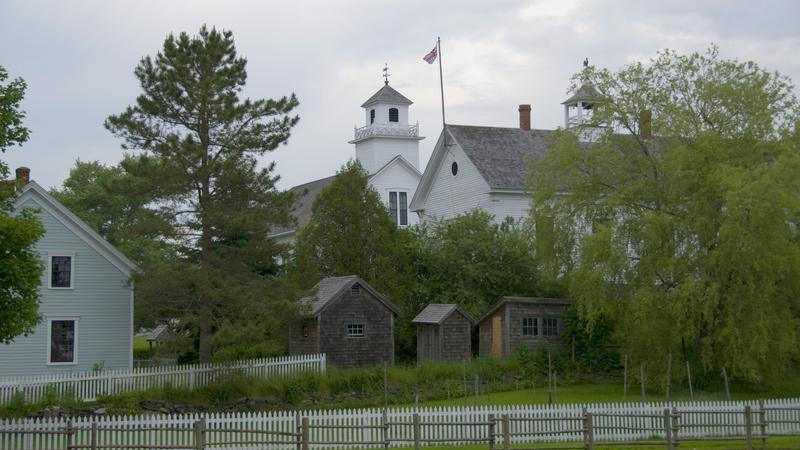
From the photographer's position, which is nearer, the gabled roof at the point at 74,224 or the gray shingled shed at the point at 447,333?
the gabled roof at the point at 74,224

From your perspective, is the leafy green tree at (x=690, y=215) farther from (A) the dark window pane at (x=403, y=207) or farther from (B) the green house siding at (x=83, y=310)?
(A) the dark window pane at (x=403, y=207)

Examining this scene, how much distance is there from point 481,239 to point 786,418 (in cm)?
1842

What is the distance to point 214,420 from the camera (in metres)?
27.6

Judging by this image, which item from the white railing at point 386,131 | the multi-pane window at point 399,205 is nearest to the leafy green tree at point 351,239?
the multi-pane window at point 399,205

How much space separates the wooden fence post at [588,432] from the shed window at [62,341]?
2235 centimetres

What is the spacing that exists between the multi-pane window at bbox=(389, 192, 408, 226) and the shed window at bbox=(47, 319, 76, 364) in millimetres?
28828

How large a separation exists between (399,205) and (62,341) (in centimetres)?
3044

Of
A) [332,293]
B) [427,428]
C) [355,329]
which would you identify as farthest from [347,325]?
[427,428]

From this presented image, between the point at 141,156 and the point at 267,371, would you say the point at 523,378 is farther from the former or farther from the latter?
the point at 141,156

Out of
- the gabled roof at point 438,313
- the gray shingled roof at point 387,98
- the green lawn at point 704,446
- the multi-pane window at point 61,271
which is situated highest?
the gray shingled roof at point 387,98

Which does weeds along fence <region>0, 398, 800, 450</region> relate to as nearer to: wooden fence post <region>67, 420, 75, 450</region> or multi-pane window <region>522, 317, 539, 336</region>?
wooden fence post <region>67, 420, 75, 450</region>

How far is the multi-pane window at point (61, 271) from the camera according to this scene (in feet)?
136

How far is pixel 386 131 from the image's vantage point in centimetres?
7481

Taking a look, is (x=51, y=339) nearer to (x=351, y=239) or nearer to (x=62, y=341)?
(x=62, y=341)
